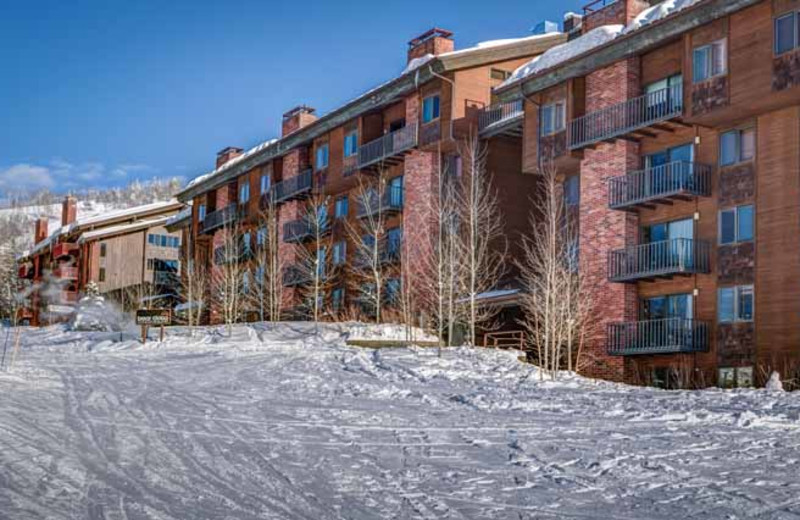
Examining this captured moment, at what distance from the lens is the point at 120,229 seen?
72.6 m

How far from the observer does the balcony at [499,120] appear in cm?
3812

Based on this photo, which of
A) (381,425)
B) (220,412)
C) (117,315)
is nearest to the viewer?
(381,425)

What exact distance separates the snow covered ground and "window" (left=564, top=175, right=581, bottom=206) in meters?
9.98

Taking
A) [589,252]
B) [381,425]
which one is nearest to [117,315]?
[589,252]

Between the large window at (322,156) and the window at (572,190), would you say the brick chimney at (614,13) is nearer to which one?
the window at (572,190)

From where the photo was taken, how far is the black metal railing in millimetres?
38562

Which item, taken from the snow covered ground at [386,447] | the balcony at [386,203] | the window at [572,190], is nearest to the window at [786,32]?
the window at [572,190]

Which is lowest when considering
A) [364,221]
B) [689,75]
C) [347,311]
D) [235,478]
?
[235,478]

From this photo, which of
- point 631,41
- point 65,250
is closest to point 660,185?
point 631,41

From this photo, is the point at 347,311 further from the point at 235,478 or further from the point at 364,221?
the point at 235,478

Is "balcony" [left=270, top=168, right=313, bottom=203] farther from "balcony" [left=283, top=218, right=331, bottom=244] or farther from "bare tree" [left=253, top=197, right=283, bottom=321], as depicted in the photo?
"balcony" [left=283, top=218, right=331, bottom=244]

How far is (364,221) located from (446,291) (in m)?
9.77

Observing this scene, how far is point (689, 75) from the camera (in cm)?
2920

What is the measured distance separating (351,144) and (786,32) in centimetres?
2355
